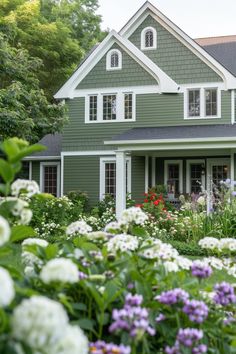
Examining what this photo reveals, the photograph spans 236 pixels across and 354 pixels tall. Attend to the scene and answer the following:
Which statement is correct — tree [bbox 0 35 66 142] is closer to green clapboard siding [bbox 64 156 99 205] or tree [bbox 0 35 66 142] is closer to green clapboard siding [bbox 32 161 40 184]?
green clapboard siding [bbox 64 156 99 205]

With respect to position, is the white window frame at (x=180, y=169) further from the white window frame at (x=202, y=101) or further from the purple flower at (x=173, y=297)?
the purple flower at (x=173, y=297)

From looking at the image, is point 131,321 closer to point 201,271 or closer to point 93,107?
point 201,271

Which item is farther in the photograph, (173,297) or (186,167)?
(186,167)

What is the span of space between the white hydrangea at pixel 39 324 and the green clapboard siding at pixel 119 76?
1792 centimetres

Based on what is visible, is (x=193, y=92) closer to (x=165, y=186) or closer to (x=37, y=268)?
(x=165, y=186)

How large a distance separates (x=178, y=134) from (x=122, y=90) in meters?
3.72

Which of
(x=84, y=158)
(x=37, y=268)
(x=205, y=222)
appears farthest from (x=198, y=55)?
(x=37, y=268)

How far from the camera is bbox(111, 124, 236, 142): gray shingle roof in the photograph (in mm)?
16222

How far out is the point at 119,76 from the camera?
1941 centimetres

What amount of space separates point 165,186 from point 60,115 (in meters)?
4.67

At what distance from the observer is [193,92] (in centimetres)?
1888

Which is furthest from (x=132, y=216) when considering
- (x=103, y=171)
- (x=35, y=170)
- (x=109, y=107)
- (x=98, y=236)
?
(x=35, y=170)

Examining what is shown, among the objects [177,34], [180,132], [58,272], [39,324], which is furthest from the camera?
[177,34]

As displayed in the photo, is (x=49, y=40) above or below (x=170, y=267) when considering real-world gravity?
above
